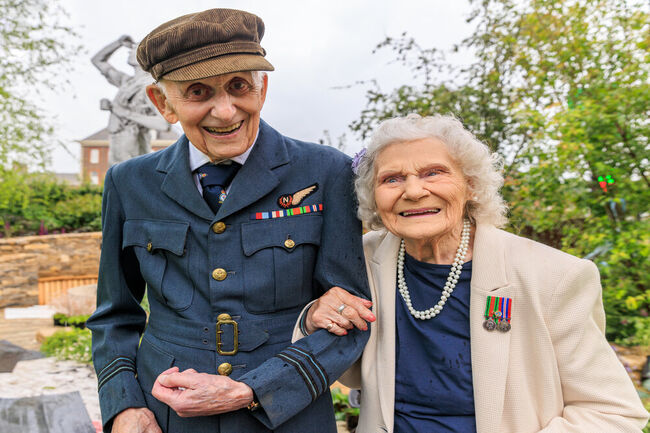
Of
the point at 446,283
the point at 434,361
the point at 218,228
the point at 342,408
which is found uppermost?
the point at 218,228

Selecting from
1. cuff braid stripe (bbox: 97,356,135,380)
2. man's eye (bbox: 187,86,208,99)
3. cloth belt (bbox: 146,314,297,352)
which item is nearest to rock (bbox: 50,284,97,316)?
cuff braid stripe (bbox: 97,356,135,380)

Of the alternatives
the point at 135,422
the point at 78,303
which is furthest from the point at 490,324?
the point at 78,303

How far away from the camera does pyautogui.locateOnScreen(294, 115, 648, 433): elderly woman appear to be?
151 cm

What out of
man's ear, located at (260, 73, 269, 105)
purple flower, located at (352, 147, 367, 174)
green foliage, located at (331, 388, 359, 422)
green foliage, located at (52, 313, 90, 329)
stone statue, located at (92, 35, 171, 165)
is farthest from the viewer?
stone statue, located at (92, 35, 171, 165)

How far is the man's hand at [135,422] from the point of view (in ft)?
5.02

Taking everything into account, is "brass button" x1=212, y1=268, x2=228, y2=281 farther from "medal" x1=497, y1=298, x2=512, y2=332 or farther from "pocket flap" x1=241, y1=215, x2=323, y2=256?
"medal" x1=497, y1=298, x2=512, y2=332

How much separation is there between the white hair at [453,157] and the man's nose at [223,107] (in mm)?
532

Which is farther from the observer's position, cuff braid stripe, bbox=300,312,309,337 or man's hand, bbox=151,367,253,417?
cuff braid stripe, bbox=300,312,309,337

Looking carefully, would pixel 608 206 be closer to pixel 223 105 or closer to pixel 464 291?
pixel 464 291

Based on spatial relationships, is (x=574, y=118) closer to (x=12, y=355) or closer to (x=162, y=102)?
(x=162, y=102)

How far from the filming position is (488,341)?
157 cm

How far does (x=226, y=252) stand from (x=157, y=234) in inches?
10.1

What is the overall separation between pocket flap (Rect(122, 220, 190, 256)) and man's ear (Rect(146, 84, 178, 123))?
0.35 meters

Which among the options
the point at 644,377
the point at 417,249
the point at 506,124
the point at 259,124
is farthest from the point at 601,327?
the point at 506,124
